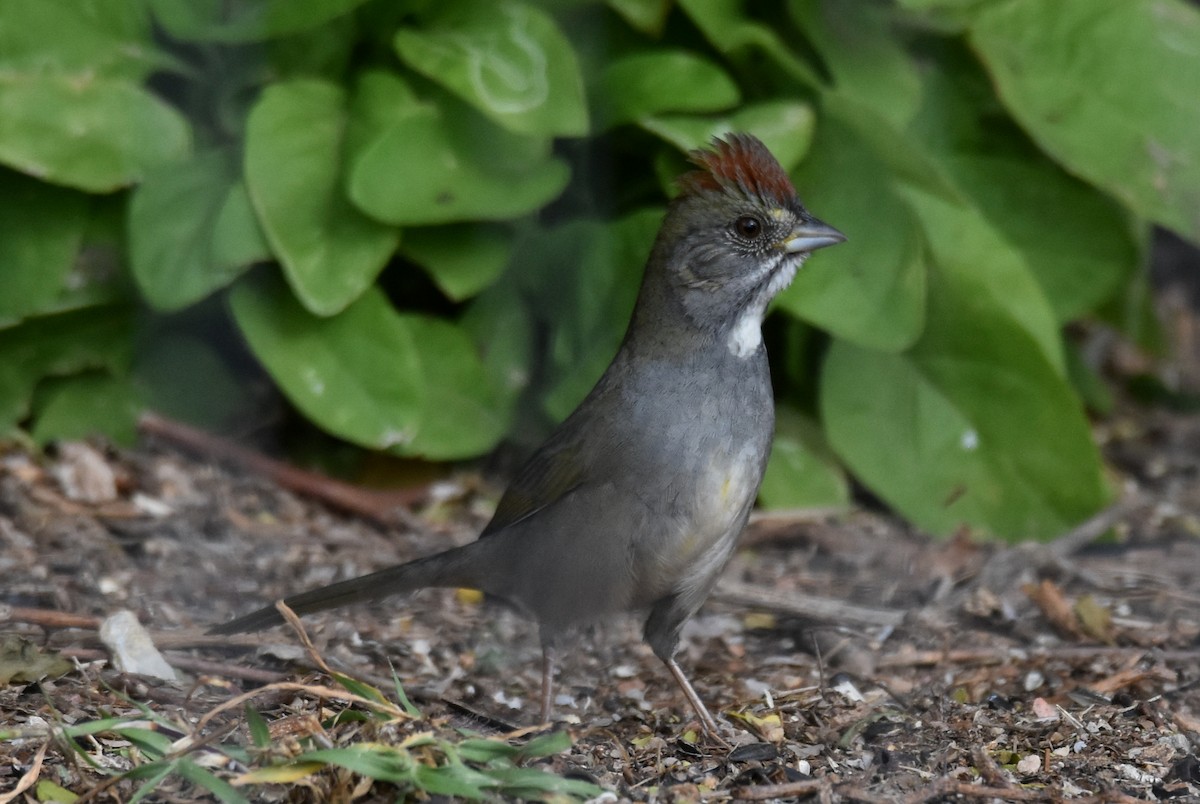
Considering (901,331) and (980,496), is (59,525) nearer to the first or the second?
(901,331)

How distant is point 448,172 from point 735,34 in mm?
1068

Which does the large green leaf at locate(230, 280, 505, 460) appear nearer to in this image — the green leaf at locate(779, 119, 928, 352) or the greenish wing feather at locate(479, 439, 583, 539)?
the greenish wing feather at locate(479, 439, 583, 539)

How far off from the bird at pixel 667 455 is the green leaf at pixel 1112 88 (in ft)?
5.85

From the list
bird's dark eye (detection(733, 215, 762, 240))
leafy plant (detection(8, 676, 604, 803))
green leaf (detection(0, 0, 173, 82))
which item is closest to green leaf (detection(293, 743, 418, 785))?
leafy plant (detection(8, 676, 604, 803))

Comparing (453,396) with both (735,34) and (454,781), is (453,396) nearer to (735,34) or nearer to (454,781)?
(735,34)

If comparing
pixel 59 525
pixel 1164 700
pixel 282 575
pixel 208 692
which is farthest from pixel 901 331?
pixel 59 525

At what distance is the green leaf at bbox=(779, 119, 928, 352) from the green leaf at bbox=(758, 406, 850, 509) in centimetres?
60

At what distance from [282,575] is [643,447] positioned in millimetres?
1526

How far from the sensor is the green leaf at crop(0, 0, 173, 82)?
4.39m

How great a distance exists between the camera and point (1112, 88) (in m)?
4.94

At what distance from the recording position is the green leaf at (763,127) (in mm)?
4527

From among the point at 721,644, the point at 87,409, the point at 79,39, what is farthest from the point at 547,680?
the point at 79,39

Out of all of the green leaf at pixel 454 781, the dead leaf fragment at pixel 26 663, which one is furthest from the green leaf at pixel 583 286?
the green leaf at pixel 454 781

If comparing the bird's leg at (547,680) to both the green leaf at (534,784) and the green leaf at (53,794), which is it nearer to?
the green leaf at (534,784)
